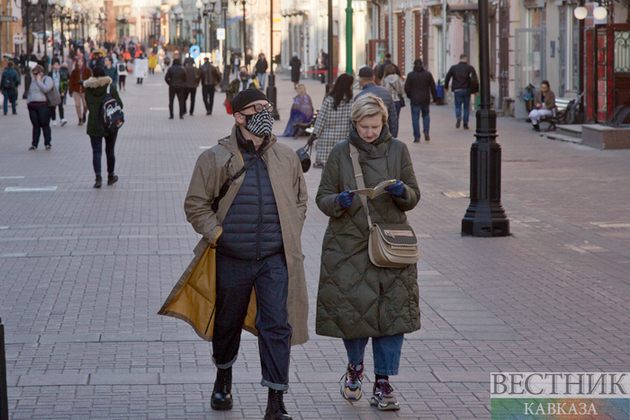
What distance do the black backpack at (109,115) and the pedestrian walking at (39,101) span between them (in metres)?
4.84

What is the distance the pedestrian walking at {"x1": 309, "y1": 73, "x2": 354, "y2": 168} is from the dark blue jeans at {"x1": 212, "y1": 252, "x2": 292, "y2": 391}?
27.1ft

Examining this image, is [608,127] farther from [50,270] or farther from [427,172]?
[50,270]

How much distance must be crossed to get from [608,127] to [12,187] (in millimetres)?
11529

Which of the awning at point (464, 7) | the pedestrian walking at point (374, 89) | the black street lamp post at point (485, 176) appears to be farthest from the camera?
the awning at point (464, 7)

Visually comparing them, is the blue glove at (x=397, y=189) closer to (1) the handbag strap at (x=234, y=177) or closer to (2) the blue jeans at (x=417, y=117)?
(1) the handbag strap at (x=234, y=177)

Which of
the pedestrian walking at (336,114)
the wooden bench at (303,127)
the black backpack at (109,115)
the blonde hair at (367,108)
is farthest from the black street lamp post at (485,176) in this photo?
the wooden bench at (303,127)

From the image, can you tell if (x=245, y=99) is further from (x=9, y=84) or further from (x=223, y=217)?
(x=9, y=84)

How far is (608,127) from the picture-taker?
65.0 feet

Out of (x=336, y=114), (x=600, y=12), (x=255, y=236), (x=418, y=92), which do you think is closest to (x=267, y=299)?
(x=255, y=236)

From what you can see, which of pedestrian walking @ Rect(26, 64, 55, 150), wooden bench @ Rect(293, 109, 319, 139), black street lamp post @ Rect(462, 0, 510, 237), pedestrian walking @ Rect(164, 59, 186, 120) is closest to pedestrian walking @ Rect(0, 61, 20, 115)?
pedestrian walking @ Rect(164, 59, 186, 120)

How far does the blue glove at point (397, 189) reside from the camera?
16.6 feet

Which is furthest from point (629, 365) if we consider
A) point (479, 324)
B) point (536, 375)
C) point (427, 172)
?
point (427, 172)

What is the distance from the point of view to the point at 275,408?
495cm

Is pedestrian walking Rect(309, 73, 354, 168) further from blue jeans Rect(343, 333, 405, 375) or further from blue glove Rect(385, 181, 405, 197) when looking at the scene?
blue glove Rect(385, 181, 405, 197)
